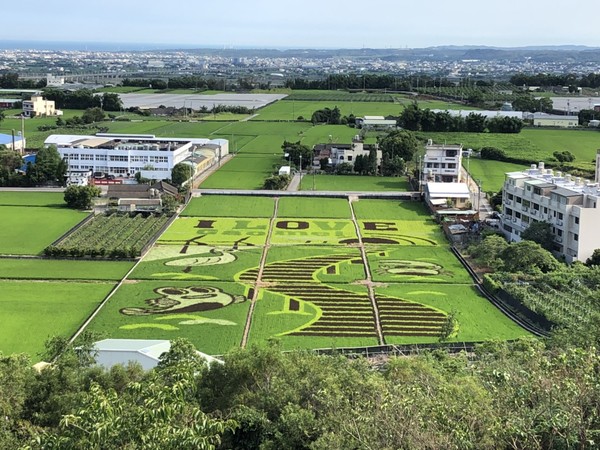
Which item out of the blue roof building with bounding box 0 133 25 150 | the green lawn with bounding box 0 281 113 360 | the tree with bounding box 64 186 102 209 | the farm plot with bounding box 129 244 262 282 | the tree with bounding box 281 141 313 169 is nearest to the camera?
the green lawn with bounding box 0 281 113 360

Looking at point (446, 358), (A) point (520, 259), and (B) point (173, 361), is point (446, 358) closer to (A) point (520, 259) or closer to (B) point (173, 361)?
(B) point (173, 361)

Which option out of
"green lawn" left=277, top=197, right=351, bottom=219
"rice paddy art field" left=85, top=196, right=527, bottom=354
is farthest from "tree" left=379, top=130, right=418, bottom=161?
"rice paddy art field" left=85, top=196, right=527, bottom=354

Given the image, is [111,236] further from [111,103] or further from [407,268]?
[111,103]

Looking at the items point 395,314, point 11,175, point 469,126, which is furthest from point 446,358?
point 469,126

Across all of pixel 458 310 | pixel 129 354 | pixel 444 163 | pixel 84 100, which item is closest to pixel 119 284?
pixel 129 354

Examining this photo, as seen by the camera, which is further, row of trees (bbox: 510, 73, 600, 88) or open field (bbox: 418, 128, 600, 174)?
row of trees (bbox: 510, 73, 600, 88)

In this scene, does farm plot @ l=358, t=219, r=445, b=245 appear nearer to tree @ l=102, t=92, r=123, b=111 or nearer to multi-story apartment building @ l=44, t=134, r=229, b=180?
multi-story apartment building @ l=44, t=134, r=229, b=180

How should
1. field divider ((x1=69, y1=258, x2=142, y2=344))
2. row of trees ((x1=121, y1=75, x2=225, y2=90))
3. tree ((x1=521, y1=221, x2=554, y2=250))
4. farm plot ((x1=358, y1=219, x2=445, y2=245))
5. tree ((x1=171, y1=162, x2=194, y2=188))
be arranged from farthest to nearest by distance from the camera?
row of trees ((x1=121, y1=75, x2=225, y2=90)) < tree ((x1=171, y1=162, x2=194, y2=188)) < farm plot ((x1=358, y1=219, x2=445, y2=245)) < tree ((x1=521, y1=221, x2=554, y2=250)) < field divider ((x1=69, y1=258, x2=142, y2=344))
